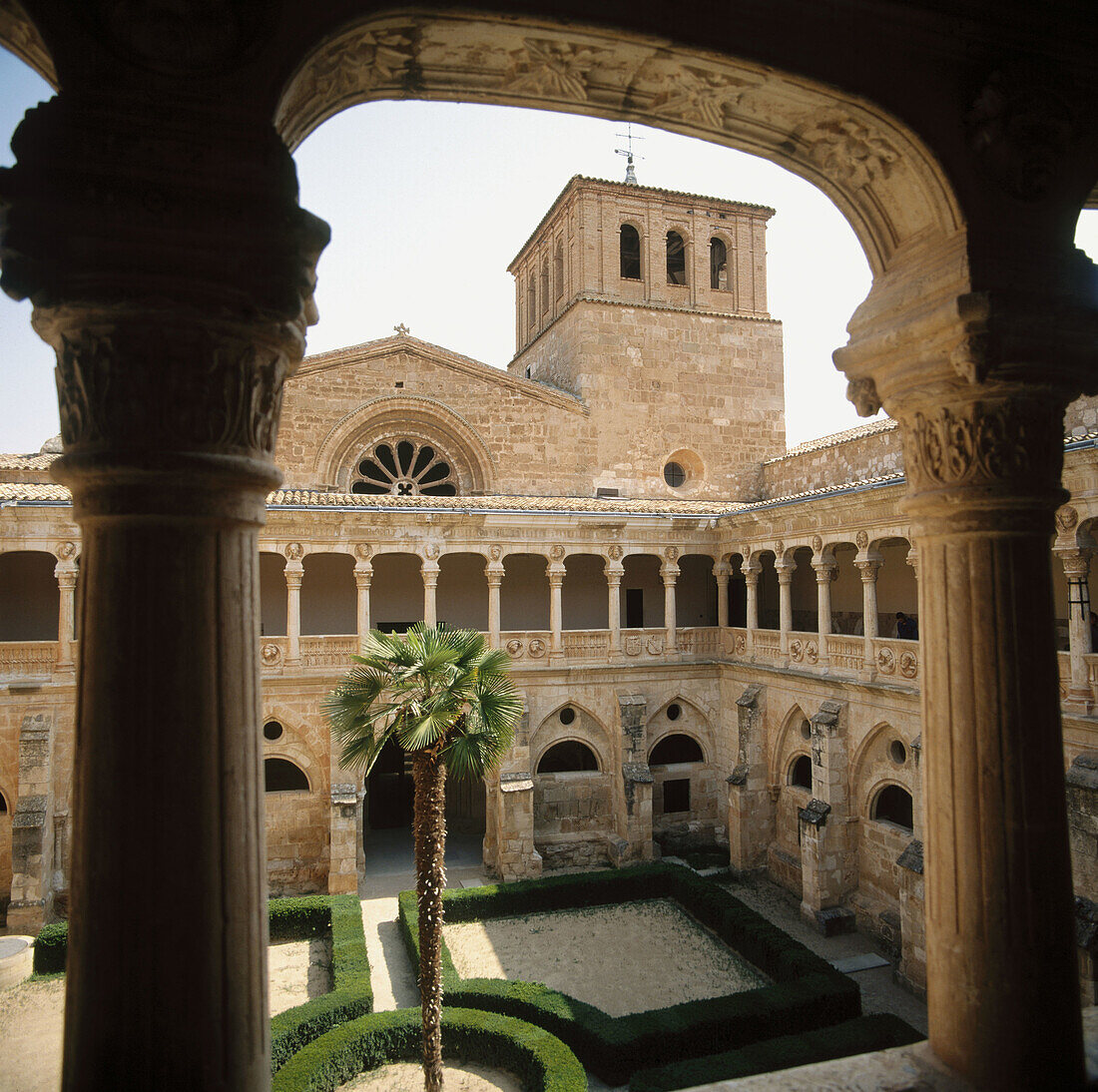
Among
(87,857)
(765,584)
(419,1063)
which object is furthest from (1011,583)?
(765,584)

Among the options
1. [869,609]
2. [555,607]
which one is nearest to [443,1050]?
[555,607]

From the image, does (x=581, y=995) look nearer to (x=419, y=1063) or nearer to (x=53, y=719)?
(x=419, y=1063)

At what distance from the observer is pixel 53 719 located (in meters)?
14.4

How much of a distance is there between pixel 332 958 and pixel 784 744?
9.39 meters

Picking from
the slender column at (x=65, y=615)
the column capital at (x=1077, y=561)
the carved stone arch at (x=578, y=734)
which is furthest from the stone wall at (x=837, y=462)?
the slender column at (x=65, y=615)

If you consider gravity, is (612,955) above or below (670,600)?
below

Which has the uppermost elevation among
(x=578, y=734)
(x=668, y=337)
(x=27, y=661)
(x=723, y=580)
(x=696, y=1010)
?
(x=668, y=337)

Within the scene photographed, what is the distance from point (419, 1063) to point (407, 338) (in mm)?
14668

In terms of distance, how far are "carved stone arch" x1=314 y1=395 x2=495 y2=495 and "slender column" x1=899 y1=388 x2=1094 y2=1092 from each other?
16.9 m

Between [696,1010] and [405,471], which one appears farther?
[405,471]

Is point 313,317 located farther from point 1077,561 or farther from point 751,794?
point 751,794

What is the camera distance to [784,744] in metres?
16.6

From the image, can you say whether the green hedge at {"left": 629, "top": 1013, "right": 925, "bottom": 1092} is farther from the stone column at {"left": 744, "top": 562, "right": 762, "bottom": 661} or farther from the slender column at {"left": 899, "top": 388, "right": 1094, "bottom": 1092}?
the stone column at {"left": 744, "top": 562, "right": 762, "bottom": 661}

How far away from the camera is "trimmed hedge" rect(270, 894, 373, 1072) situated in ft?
32.2
